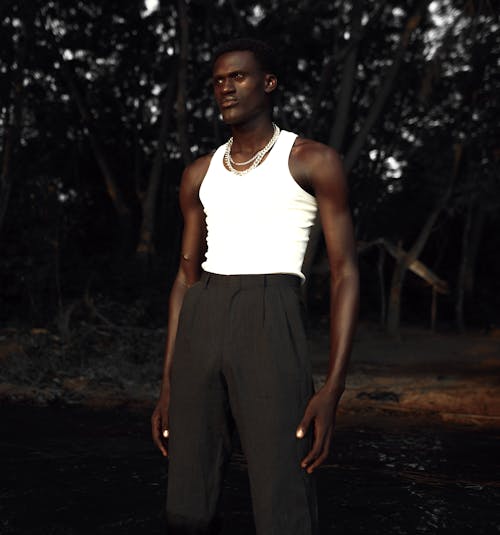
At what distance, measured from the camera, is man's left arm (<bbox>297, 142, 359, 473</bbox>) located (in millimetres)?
2367

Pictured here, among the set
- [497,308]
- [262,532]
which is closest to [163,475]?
[262,532]

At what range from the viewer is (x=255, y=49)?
2.61m

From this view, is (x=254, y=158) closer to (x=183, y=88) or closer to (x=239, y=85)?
(x=239, y=85)

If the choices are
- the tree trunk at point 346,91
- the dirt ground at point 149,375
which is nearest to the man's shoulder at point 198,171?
the dirt ground at point 149,375

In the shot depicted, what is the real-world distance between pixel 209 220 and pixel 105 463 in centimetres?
327

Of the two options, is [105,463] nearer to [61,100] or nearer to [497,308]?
[61,100]

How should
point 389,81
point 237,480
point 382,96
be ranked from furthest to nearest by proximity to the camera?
point 382,96
point 389,81
point 237,480

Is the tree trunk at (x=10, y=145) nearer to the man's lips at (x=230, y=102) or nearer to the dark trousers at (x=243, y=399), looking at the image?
the man's lips at (x=230, y=102)

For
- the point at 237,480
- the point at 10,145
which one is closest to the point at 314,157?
the point at 237,480

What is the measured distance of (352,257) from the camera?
2.50 metres

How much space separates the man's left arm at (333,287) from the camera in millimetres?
2367

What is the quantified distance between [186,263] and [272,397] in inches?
25.6

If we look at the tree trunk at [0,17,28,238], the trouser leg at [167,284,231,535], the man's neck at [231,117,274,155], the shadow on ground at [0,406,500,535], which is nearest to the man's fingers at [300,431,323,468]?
the trouser leg at [167,284,231,535]

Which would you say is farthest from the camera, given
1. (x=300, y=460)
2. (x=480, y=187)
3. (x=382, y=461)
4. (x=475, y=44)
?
(x=480, y=187)
